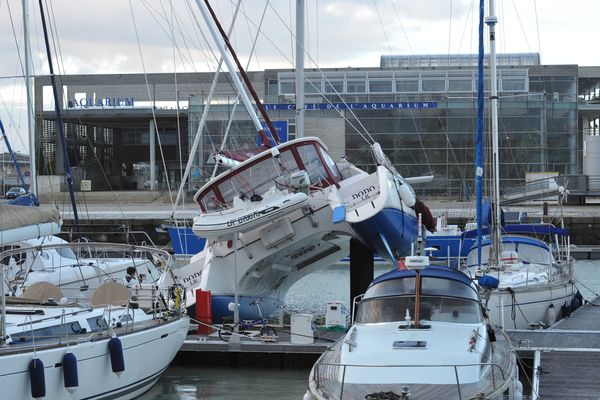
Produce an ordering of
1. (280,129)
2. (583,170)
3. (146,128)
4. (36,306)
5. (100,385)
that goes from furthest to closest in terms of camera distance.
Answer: (146,128), (583,170), (280,129), (36,306), (100,385)

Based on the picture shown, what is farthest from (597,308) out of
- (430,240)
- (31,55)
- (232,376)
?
(31,55)

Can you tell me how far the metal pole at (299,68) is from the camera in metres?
29.5

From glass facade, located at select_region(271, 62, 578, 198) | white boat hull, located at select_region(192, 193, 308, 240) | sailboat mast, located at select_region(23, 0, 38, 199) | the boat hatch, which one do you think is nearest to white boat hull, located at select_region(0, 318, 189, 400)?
white boat hull, located at select_region(192, 193, 308, 240)

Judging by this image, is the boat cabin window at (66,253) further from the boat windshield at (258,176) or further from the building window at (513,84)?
the building window at (513,84)

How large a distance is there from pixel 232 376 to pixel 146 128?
67.3m

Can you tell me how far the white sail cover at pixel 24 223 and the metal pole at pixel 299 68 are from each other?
13001 mm

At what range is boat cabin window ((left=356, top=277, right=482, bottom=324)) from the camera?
15.4 meters

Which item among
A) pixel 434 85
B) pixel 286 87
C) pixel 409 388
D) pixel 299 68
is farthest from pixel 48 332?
pixel 286 87

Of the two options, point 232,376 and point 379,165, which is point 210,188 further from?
point 232,376

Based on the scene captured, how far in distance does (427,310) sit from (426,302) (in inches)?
5.2

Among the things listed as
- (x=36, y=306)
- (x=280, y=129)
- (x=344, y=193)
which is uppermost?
(x=280, y=129)

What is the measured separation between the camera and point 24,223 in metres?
16.0

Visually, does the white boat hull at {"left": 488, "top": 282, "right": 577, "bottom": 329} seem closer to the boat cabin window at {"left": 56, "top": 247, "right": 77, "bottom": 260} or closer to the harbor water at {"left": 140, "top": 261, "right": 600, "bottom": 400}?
the harbor water at {"left": 140, "top": 261, "right": 600, "bottom": 400}

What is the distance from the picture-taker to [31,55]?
35125mm
